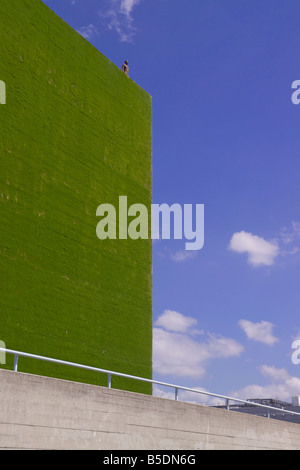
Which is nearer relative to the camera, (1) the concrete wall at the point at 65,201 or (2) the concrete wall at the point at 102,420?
(2) the concrete wall at the point at 102,420

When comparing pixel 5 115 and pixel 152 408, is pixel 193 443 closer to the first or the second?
pixel 152 408

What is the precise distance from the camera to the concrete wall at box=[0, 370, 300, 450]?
11.9 m

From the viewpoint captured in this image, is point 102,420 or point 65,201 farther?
point 65,201

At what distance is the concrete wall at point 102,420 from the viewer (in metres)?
11.9

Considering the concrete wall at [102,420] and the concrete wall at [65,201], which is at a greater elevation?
the concrete wall at [65,201]

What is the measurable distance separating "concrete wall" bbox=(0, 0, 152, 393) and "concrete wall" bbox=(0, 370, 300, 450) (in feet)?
11.4

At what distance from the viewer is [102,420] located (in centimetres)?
1387

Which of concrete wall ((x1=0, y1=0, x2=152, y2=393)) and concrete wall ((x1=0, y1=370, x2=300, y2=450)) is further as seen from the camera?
concrete wall ((x1=0, y1=0, x2=152, y2=393))

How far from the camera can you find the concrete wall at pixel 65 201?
1742 centimetres

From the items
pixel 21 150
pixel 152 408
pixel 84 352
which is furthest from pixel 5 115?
pixel 152 408

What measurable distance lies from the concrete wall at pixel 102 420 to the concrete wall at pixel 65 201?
3.47m

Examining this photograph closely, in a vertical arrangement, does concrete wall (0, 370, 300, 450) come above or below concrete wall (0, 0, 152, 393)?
below

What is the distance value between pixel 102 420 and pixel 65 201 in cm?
777
